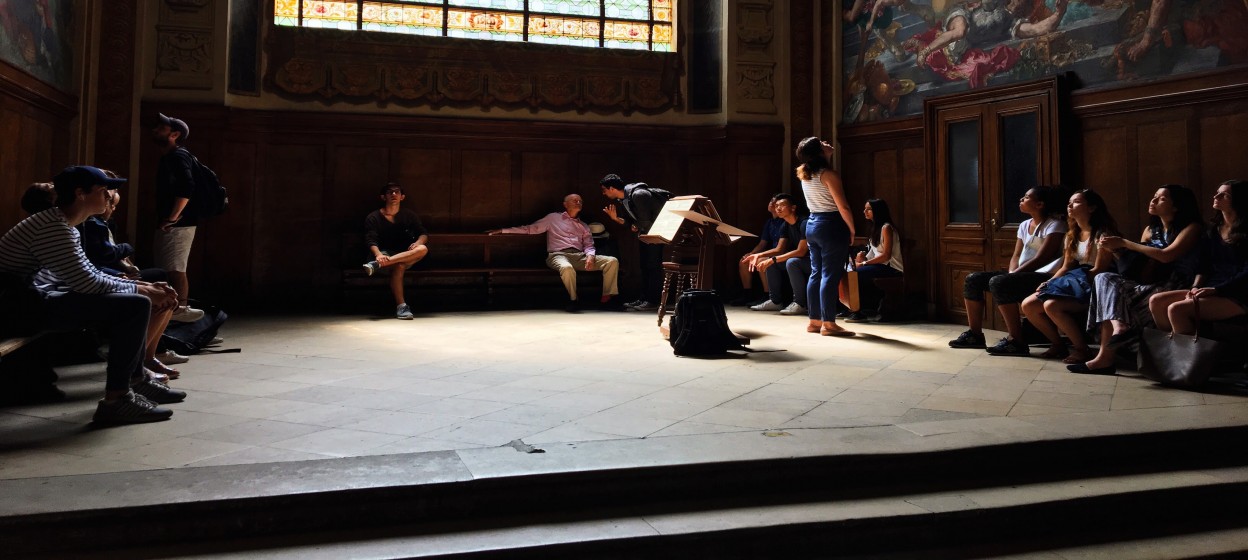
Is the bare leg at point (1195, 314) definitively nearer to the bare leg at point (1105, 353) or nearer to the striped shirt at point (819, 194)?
the bare leg at point (1105, 353)

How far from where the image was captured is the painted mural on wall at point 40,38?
5.97 m

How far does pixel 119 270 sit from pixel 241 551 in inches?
149

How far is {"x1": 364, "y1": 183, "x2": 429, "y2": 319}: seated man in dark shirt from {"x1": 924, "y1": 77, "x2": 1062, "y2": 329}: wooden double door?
524 centimetres

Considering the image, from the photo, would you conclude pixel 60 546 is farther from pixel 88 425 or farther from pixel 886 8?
pixel 886 8

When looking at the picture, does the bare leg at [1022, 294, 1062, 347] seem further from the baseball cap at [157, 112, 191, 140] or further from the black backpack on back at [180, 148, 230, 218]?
the baseball cap at [157, 112, 191, 140]

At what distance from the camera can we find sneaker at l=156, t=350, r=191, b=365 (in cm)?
502

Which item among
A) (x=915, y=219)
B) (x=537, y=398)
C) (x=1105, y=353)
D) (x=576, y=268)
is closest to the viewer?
(x=537, y=398)

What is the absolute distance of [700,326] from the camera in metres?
5.65

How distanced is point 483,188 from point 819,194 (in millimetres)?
4609

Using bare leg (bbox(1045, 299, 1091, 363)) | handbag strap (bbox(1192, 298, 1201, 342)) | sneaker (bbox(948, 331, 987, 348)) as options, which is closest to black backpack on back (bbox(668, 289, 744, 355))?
sneaker (bbox(948, 331, 987, 348))

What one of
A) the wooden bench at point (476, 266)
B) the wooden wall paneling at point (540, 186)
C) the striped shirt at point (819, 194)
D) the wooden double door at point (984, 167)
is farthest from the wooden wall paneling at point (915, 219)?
the wooden wall paneling at point (540, 186)

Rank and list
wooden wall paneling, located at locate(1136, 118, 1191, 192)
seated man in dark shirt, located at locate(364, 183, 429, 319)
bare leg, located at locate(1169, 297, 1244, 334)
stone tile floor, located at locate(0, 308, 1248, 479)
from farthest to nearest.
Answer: seated man in dark shirt, located at locate(364, 183, 429, 319)
wooden wall paneling, located at locate(1136, 118, 1191, 192)
bare leg, located at locate(1169, 297, 1244, 334)
stone tile floor, located at locate(0, 308, 1248, 479)

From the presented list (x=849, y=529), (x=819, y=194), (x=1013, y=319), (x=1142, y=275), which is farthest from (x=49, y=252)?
(x=1142, y=275)

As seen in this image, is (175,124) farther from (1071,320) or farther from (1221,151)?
(1221,151)
